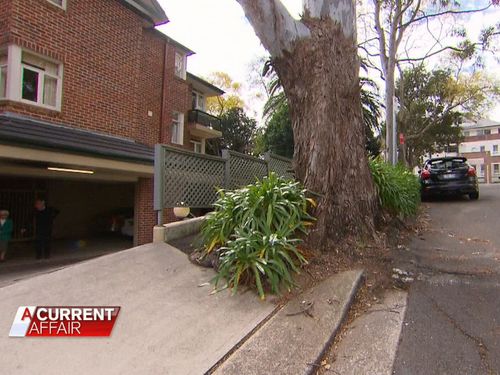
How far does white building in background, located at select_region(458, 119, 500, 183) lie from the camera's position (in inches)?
1842

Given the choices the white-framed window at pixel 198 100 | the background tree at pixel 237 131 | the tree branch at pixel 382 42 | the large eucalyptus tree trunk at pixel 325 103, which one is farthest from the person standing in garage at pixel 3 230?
the background tree at pixel 237 131

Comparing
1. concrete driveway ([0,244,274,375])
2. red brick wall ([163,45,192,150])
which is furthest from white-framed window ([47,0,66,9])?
concrete driveway ([0,244,274,375])

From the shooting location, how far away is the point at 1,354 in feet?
9.71

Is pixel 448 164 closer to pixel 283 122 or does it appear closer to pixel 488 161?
pixel 283 122

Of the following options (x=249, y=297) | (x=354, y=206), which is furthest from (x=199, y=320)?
(x=354, y=206)

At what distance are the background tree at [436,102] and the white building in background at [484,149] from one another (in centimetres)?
2356

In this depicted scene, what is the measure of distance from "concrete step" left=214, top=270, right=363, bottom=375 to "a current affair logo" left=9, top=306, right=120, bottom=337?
4.42 ft

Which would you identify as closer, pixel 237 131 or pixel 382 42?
pixel 382 42

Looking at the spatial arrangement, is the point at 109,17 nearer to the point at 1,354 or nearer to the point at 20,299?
the point at 20,299

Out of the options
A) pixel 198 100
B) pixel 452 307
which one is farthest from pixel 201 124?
pixel 452 307

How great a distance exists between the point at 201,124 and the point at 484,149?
45464 millimetres

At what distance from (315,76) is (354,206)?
73.8 inches

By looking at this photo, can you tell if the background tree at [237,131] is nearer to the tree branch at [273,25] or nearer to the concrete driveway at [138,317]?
the tree branch at [273,25]

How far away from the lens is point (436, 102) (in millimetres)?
24312
